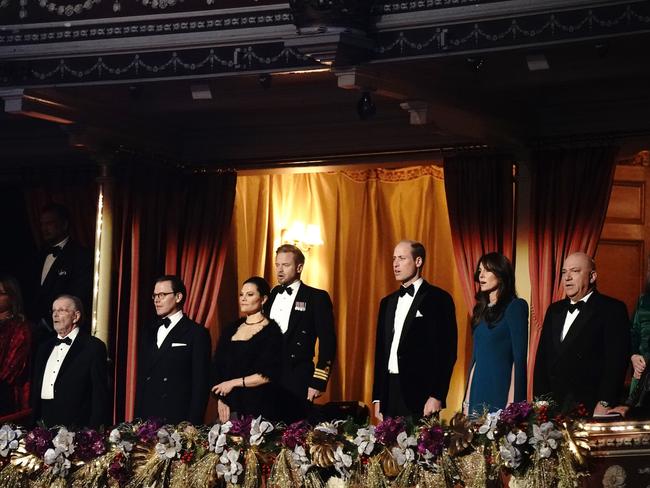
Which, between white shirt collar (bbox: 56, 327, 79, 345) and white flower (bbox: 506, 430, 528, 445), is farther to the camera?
white shirt collar (bbox: 56, 327, 79, 345)

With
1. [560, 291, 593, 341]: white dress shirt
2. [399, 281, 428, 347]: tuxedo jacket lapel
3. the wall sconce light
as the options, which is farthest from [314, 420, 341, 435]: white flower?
the wall sconce light

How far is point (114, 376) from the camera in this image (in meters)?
11.0

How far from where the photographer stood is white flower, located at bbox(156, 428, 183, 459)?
7.54 m

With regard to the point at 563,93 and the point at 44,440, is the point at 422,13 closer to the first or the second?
the point at 563,93

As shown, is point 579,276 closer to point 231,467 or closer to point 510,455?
point 510,455

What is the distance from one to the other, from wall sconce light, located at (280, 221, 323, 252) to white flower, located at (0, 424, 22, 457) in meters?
4.88

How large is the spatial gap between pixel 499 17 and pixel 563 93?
1.79 m

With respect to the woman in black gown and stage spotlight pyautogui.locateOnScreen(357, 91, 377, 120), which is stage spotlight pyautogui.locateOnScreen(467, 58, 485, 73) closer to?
stage spotlight pyautogui.locateOnScreen(357, 91, 377, 120)

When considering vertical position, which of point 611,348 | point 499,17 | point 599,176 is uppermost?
point 499,17

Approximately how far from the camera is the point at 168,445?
7.56 metres

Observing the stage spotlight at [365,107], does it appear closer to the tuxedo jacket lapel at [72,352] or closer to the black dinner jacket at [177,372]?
the black dinner jacket at [177,372]

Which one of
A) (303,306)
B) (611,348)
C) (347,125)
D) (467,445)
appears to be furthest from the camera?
(347,125)

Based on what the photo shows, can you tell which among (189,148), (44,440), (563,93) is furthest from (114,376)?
(563,93)

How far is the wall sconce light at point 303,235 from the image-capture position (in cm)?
1260
